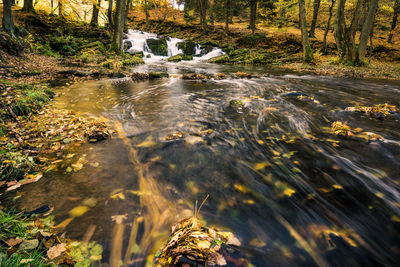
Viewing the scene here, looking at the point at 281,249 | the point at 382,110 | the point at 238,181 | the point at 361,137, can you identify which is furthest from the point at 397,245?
the point at 382,110

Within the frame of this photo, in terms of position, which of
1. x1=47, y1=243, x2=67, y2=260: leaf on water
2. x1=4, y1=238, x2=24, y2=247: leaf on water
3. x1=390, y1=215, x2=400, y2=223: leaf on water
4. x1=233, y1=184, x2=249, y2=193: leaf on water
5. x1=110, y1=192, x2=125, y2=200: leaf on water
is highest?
x1=233, y1=184, x2=249, y2=193: leaf on water

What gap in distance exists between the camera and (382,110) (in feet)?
17.0

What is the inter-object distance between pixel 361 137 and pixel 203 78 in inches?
336

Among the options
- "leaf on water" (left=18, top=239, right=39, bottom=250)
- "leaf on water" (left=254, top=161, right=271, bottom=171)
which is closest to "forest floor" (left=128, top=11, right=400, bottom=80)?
"leaf on water" (left=254, top=161, right=271, bottom=171)

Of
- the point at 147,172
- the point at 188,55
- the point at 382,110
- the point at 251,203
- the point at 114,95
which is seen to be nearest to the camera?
the point at 251,203

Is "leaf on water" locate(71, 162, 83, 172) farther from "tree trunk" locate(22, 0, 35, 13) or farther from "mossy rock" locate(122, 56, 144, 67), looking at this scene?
"tree trunk" locate(22, 0, 35, 13)

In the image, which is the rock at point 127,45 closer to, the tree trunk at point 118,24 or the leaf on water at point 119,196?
the tree trunk at point 118,24

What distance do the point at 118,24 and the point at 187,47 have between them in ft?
33.6

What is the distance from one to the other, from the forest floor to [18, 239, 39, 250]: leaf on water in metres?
14.7

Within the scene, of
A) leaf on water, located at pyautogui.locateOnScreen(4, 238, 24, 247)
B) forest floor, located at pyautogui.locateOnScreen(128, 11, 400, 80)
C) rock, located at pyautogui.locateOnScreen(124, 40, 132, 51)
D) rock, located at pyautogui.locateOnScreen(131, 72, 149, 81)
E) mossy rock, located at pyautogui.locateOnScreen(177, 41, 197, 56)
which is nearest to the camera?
leaf on water, located at pyautogui.locateOnScreen(4, 238, 24, 247)

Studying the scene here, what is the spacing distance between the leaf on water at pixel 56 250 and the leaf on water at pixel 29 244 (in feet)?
0.40

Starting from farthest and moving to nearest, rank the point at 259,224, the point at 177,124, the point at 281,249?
the point at 177,124
the point at 259,224
the point at 281,249

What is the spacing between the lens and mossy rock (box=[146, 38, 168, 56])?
22375 mm

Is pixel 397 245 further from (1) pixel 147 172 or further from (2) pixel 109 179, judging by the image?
(2) pixel 109 179
